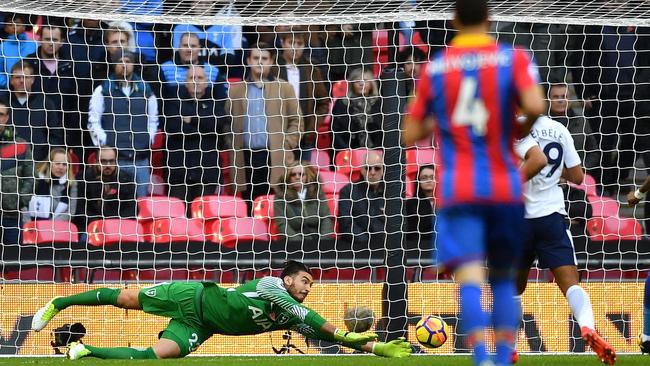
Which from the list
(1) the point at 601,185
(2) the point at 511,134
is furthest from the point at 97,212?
(2) the point at 511,134

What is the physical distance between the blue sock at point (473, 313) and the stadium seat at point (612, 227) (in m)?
6.36

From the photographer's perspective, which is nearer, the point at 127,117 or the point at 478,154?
the point at 478,154

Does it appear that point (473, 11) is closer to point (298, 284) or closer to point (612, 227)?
point (298, 284)

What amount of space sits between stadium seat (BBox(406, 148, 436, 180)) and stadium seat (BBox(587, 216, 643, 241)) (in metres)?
1.66

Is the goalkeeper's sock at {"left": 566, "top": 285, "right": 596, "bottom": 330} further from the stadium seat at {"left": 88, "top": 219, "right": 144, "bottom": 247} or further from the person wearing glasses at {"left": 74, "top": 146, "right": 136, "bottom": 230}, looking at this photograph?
the person wearing glasses at {"left": 74, "top": 146, "right": 136, "bottom": 230}

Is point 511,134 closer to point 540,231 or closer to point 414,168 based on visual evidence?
point 540,231

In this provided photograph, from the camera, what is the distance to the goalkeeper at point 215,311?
8117mm

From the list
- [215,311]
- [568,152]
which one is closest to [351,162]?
[215,311]

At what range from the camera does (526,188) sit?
7449mm

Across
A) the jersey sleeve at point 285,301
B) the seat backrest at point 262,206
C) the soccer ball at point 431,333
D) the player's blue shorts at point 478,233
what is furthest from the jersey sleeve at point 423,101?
the seat backrest at point 262,206

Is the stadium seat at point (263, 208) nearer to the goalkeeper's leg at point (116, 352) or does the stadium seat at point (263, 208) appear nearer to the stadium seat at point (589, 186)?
the goalkeeper's leg at point (116, 352)

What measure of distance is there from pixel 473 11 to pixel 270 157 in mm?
6658

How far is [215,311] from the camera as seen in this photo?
856 centimetres

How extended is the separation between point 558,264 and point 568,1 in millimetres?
3531
